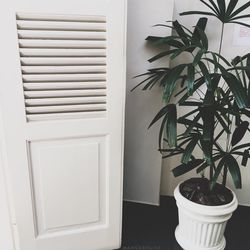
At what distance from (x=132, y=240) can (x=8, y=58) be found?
1359 mm

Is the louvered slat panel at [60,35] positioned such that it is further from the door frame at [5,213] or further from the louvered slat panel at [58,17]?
the door frame at [5,213]

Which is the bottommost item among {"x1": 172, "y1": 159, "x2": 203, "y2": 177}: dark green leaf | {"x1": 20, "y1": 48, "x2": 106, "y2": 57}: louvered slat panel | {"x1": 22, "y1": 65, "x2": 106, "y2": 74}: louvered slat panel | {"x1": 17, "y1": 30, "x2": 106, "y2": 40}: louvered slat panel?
{"x1": 172, "y1": 159, "x2": 203, "y2": 177}: dark green leaf

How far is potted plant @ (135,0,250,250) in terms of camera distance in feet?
3.97

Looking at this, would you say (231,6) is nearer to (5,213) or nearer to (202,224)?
(202,224)

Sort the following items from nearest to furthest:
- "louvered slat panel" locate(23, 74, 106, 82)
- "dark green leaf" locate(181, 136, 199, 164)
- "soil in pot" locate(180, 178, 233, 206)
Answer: "louvered slat panel" locate(23, 74, 106, 82)
"dark green leaf" locate(181, 136, 199, 164)
"soil in pot" locate(180, 178, 233, 206)

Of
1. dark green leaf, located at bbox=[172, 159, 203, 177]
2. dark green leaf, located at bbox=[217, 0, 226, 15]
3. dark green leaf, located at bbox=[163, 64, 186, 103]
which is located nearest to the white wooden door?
dark green leaf, located at bbox=[163, 64, 186, 103]

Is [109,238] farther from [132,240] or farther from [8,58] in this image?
[8,58]

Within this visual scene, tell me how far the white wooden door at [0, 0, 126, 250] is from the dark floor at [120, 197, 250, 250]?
301mm

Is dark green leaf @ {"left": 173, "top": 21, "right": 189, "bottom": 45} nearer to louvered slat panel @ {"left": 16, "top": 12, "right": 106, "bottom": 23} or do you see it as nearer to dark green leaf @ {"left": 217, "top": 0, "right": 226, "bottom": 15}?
dark green leaf @ {"left": 217, "top": 0, "right": 226, "bottom": 15}

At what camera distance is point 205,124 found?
1238 millimetres

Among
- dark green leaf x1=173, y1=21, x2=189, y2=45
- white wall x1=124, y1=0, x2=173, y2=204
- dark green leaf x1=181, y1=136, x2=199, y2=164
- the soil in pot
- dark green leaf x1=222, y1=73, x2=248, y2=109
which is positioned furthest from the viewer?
white wall x1=124, y1=0, x2=173, y2=204

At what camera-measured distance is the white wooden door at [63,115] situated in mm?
1156

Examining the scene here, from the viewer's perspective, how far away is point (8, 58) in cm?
114

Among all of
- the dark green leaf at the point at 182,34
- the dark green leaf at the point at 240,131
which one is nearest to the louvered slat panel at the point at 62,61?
the dark green leaf at the point at 182,34
